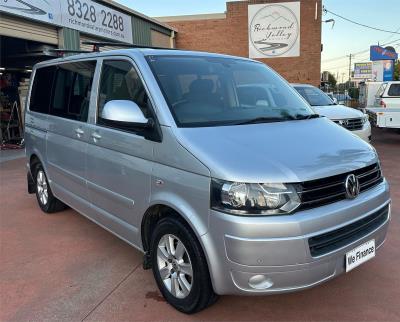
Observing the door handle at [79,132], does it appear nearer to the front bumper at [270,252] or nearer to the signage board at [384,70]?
the front bumper at [270,252]

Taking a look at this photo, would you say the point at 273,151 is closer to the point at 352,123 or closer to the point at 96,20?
the point at 352,123

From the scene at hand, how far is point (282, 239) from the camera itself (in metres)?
2.61

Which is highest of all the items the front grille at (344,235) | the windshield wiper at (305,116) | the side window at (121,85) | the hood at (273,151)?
the side window at (121,85)

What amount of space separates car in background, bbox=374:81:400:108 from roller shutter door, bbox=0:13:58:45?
10.4 m

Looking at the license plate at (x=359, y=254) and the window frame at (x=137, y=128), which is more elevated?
the window frame at (x=137, y=128)

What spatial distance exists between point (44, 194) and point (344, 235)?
170 inches

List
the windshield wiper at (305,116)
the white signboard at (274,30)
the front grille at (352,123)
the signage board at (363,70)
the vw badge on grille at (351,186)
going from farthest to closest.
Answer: the signage board at (363,70) → the white signboard at (274,30) → the front grille at (352,123) → the windshield wiper at (305,116) → the vw badge on grille at (351,186)

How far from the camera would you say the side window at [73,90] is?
14.0ft

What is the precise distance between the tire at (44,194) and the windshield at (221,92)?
2.83 meters

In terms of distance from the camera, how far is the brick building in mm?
23141

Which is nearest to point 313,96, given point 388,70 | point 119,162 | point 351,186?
point 119,162

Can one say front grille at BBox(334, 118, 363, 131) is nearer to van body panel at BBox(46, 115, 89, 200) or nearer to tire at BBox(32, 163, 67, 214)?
tire at BBox(32, 163, 67, 214)

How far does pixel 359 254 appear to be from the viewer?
9.95ft

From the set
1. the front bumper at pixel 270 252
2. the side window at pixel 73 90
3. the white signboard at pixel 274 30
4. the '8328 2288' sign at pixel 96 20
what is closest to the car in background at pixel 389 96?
the white signboard at pixel 274 30
